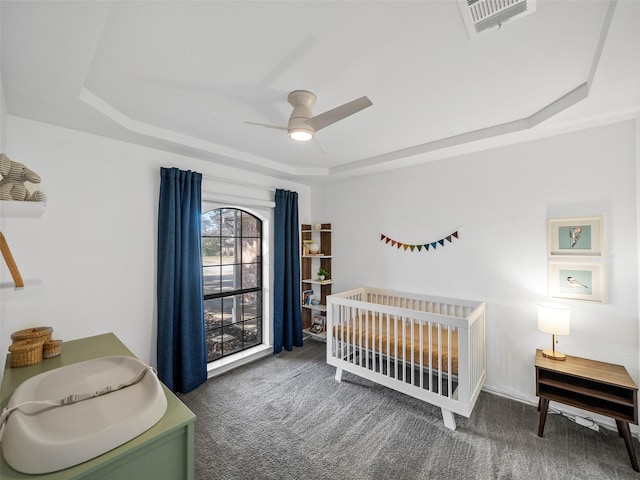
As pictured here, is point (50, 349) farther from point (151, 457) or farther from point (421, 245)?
point (421, 245)

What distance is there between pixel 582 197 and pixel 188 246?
11.5 feet

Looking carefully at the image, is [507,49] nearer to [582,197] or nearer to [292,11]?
[292,11]

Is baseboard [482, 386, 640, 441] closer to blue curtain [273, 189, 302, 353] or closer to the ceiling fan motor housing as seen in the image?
blue curtain [273, 189, 302, 353]

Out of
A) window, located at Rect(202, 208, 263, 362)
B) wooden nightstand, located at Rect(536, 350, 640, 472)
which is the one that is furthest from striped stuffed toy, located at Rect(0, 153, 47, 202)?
wooden nightstand, located at Rect(536, 350, 640, 472)

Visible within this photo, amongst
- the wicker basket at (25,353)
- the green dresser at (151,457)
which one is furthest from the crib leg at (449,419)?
the wicker basket at (25,353)

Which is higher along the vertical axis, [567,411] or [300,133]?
[300,133]

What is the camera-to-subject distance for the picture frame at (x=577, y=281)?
217 cm

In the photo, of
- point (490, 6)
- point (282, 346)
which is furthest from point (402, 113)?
point (282, 346)

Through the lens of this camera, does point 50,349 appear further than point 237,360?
No

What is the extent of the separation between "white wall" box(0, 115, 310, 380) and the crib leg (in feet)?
8.62

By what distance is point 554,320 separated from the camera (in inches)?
85.3

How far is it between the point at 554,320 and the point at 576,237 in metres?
0.71

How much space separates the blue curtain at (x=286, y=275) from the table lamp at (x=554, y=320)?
265 centimetres

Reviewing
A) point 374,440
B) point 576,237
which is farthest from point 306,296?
point 576,237
